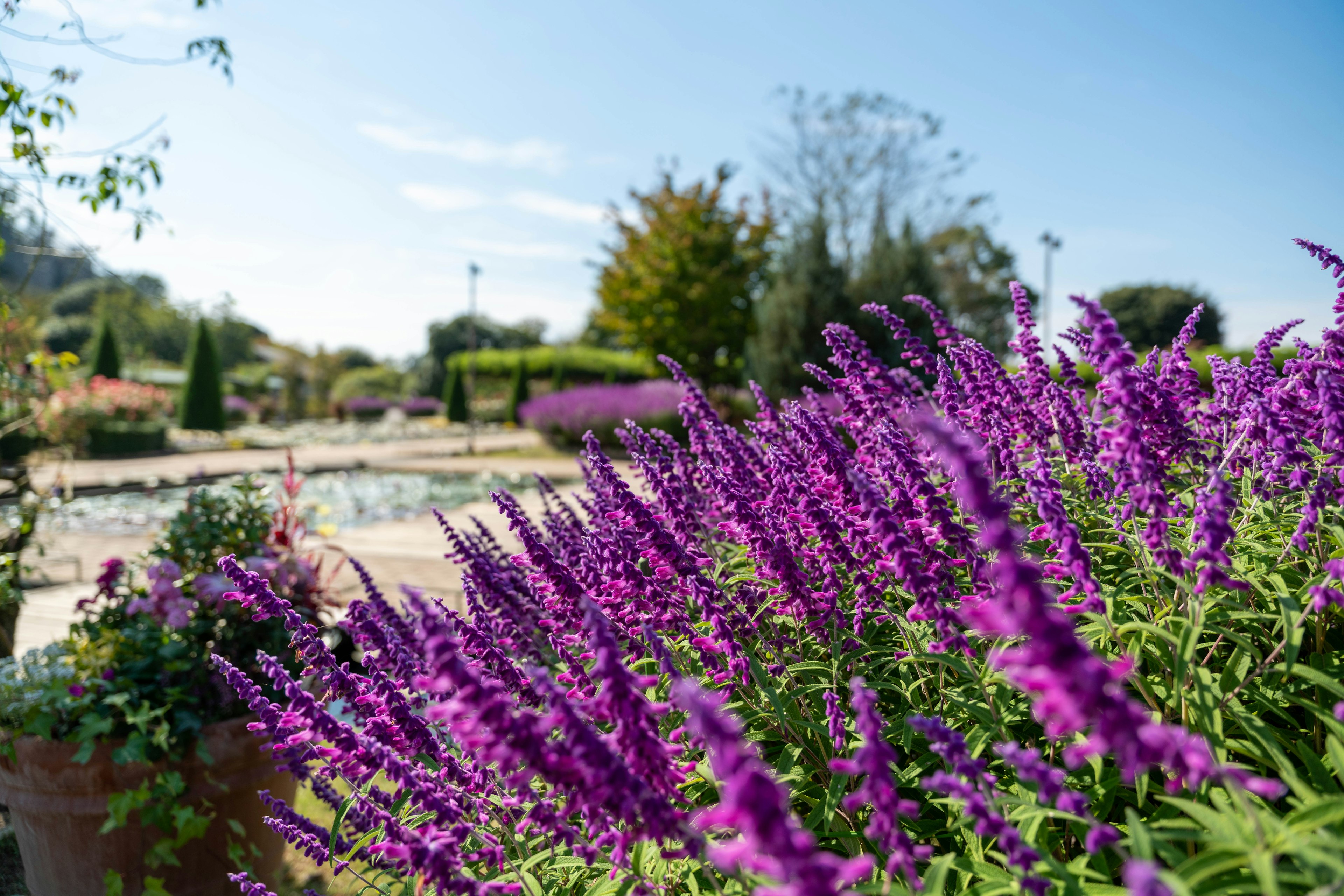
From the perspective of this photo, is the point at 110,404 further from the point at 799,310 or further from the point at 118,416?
the point at 799,310

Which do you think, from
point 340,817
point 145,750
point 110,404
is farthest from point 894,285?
point 110,404

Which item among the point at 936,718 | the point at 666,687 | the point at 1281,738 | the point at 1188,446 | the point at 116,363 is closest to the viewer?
the point at 936,718

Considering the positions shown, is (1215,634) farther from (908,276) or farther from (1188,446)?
(908,276)

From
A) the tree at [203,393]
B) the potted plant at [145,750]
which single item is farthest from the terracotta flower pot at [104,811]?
the tree at [203,393]

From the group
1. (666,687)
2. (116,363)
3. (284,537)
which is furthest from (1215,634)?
(116,363)

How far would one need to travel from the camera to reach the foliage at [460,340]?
5909cm

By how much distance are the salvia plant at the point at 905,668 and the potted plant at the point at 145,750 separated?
0.83m

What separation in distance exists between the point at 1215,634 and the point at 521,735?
5.88 feet

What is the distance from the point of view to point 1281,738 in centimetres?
160

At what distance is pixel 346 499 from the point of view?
16.2m

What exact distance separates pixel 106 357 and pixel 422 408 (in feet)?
61.4

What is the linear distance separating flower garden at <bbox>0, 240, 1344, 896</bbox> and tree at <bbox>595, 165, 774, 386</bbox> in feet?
72.1

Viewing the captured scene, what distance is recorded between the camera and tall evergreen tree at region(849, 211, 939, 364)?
17984mm

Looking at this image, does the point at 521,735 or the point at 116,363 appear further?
the point at 116,363
